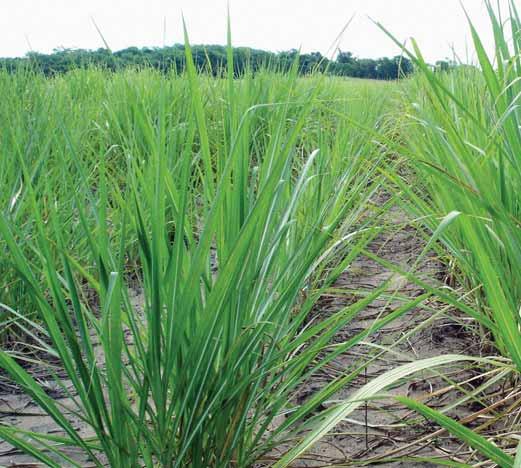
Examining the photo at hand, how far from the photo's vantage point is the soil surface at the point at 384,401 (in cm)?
96

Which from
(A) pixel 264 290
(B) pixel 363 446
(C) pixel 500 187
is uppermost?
(C) pixel 500 187

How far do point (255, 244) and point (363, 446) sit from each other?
413 millimetres

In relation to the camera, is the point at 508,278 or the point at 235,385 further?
the point at 508,278

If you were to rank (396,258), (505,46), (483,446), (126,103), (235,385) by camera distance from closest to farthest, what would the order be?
1. (483,446)
2. (235,385)
3. (505,46)
4. (396,258)
5. (126,103)

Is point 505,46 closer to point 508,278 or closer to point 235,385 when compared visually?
point 508,278

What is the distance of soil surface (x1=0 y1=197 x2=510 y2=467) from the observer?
3.15 ft

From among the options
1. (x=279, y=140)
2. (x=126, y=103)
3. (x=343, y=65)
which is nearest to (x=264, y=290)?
(x=279, y=140)

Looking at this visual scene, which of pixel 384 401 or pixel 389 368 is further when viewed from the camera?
pixel 389 368

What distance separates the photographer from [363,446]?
1009 mm

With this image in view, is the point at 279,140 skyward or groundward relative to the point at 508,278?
skyward

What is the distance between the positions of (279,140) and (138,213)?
0.33 metres

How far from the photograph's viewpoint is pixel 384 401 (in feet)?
3.73

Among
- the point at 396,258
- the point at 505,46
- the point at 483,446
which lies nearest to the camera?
the point at 483,446

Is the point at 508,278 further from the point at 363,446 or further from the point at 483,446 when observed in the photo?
the point at 483,446
